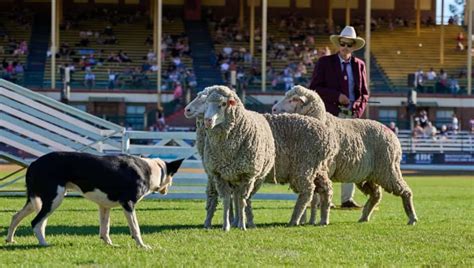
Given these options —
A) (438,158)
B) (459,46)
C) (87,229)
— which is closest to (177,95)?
(438,158)

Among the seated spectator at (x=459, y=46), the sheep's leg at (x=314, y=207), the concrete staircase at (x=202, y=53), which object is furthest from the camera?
the seated spectator at (x=459, y=46)

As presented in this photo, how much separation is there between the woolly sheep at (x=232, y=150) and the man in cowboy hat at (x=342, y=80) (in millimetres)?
2907

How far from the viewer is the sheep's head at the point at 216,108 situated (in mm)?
11727

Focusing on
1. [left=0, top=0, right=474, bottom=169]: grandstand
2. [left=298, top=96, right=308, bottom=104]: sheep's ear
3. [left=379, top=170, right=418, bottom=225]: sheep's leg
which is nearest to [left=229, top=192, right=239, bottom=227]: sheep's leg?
[left=298, top=96, right=308, bottom=104]: sheep's ear

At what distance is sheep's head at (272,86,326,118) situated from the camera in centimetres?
1359

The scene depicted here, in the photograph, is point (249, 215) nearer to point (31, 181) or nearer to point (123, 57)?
point (31, 181)

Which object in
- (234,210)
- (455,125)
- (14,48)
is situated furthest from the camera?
(14,48)

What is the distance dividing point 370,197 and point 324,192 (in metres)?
1.12

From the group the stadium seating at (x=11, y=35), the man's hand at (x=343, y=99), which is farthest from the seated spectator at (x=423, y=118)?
the man's hand at (x=343, y=99)

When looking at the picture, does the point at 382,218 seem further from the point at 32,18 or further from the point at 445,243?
the point at 32,18

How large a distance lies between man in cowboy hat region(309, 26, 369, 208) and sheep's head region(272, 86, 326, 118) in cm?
127

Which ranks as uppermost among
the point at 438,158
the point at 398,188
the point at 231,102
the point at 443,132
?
the point at 231,102

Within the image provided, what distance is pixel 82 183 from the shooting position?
33.4 ft

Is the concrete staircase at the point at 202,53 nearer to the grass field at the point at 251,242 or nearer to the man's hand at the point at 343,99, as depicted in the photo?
the man's hand at the point at 343,99
